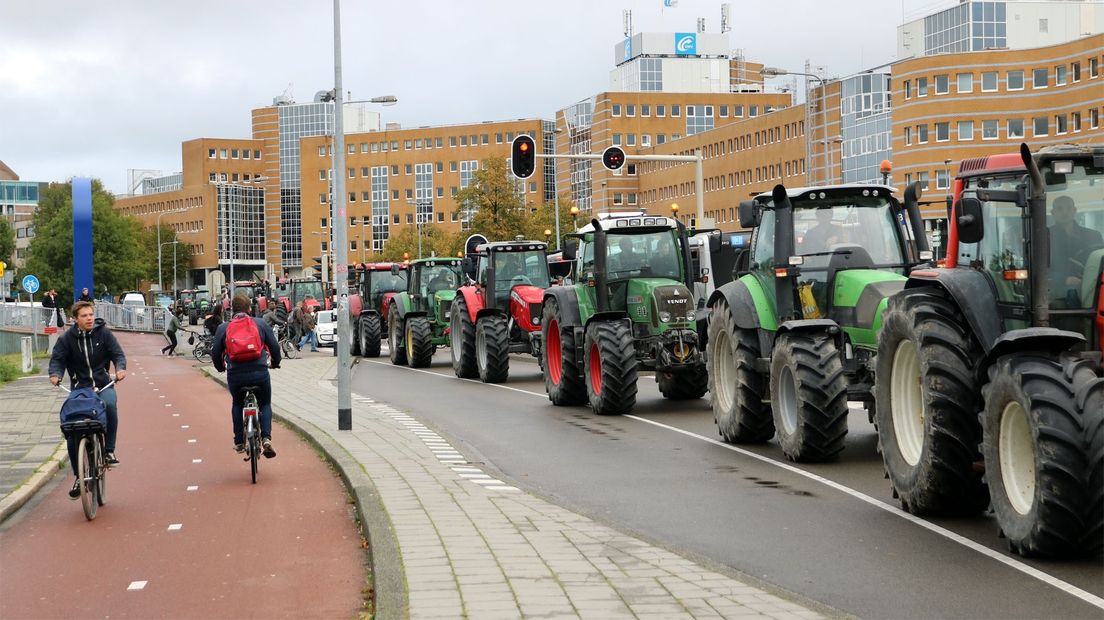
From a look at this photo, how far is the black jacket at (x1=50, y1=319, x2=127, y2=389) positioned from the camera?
12633 mm

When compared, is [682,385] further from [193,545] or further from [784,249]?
[193,545]

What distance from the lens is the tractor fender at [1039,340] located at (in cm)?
871

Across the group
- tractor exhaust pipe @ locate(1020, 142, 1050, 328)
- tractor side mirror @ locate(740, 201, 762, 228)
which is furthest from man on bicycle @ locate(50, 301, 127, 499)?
tractor exhaust pipe @ locate(1020, 142, 1050, 328)

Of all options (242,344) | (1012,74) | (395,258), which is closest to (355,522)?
(242,344)

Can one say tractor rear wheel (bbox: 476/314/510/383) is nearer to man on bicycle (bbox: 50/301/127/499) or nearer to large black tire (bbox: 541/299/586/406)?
large black tire (bbox: 541/299/586/406)

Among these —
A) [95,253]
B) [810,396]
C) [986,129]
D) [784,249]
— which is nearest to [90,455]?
[810,396]

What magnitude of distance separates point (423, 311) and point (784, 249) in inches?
850

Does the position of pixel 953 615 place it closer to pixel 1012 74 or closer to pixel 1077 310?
pixel 1077 310

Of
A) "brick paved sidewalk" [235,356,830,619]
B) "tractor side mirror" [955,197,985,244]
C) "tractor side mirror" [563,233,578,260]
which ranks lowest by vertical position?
"brick paved sidewalk" [235,356,830,619]

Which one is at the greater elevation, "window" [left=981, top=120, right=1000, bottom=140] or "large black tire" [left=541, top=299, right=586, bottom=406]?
"window" [left=981, top=120, right=1000, bottom=140]

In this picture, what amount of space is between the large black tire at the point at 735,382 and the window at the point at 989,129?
8296 centimetres

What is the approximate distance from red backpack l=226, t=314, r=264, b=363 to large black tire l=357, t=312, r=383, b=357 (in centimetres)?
2742

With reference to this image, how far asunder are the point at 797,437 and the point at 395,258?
11015cm

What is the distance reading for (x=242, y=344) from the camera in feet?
46.3
